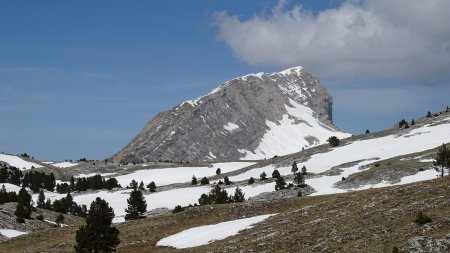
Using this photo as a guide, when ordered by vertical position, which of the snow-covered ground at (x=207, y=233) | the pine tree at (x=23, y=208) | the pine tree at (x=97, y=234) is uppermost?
the pine tree at (x=23, y=208)

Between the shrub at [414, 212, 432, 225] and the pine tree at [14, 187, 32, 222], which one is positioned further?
the pine tree at [14, 187, 32, 222]

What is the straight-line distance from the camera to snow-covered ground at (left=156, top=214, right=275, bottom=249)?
50.2 m

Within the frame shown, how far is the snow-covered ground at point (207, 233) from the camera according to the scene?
5025cm

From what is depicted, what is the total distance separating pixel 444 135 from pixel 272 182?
51356 millimetres

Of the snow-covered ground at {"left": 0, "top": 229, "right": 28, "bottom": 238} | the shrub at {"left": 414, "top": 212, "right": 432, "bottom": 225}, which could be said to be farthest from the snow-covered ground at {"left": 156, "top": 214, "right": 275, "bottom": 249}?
the snow-covered ground at {"left": 0, "top": 229, "right": 28, "bottom": 238}

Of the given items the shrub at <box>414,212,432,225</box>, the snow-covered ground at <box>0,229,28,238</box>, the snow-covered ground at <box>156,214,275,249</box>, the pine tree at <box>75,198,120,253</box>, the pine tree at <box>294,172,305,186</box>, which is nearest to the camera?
the shrub at <box>414,212,432,225</box>

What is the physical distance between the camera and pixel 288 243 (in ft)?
129

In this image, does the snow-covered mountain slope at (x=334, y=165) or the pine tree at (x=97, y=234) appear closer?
the pine tree at (x=97, y=234)

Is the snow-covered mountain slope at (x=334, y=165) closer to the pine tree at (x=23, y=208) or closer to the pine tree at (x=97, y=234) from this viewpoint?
the pine tree at (x=23, y=208)

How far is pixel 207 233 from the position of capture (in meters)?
52.9

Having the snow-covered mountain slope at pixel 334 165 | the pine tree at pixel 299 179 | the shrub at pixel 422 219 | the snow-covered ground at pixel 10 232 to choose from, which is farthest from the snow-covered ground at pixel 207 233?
the snow-covered mountain slope at pixel 334 165

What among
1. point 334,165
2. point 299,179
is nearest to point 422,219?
point 299,179

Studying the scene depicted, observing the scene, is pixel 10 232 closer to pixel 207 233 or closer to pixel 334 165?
pixel 207 233

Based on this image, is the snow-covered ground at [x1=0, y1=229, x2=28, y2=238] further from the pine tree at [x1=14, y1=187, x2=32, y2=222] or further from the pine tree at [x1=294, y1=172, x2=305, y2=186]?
the pine tree at [x1=294, y1=172, x2=305, y2=186]
